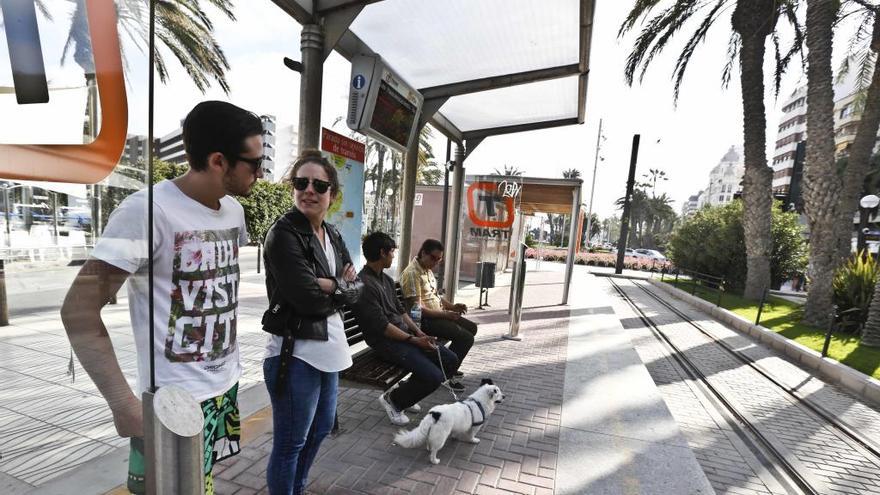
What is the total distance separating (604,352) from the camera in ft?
19.6

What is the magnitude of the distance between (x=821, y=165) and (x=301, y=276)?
11.9 metres

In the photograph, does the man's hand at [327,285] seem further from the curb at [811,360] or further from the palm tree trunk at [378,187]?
the curb at [811,360]

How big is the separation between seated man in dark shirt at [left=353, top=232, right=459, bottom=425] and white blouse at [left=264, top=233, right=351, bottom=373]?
107 cm

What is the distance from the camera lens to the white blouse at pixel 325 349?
78.2 inches

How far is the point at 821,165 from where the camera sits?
9.38 meters

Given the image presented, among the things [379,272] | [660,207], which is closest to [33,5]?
[379,272]

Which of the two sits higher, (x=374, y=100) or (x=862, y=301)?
(x=374, y=100)

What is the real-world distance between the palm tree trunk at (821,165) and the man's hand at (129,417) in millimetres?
11979

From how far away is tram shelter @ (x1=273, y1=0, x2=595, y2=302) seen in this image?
3387 mm

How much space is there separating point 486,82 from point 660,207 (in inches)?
2883

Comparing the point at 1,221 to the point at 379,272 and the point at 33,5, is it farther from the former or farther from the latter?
the point at 379,272

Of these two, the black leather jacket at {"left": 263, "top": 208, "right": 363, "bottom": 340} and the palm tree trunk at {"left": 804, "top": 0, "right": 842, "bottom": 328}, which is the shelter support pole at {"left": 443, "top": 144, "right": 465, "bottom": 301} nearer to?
the black leather jacket at {"left": 263, "top": 208, "right": 363, "bottom": 340}

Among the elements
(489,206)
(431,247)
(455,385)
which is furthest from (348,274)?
(489,206)

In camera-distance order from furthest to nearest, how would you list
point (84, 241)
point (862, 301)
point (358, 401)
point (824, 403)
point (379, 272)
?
1. point (862, 301)
2. point (824, 403)
3. point (358, 401)
4. point (379, 272)
5. point (84, 241)
